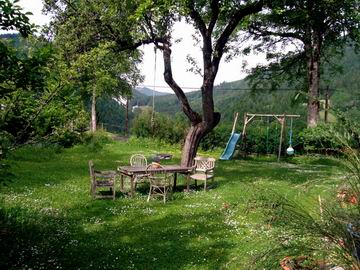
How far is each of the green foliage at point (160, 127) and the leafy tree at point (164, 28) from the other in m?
12.7

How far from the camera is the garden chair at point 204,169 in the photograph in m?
13.2

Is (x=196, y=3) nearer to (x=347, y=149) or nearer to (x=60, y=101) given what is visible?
(x=60, y=101)

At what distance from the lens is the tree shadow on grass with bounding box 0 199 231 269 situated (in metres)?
6.57

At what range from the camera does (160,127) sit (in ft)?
95.9

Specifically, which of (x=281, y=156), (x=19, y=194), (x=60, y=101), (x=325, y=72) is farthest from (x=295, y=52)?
(x=60, y=101)

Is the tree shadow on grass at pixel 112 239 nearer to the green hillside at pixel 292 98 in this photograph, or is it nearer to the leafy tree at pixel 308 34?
the green hillside at pixel 292 98

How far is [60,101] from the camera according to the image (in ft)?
17.9

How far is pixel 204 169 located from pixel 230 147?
10.8 metres

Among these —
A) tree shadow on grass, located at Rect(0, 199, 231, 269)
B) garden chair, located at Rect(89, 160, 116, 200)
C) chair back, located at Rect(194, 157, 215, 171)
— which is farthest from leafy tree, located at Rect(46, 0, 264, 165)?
tree shadow on grass, located at Rect(0, 199, 231, 269)

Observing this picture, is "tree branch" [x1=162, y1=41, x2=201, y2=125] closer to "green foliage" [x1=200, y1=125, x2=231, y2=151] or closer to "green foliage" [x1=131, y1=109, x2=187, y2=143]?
"green foliage" [x1=200, y1=125, x2=231, y2=151]

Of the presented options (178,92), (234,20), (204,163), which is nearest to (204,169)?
(204,163)

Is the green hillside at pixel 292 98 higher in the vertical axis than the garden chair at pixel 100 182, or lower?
higher

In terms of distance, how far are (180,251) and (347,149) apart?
4808mm

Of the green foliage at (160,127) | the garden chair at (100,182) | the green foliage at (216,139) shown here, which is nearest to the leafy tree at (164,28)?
the garden chair at (100,182)
